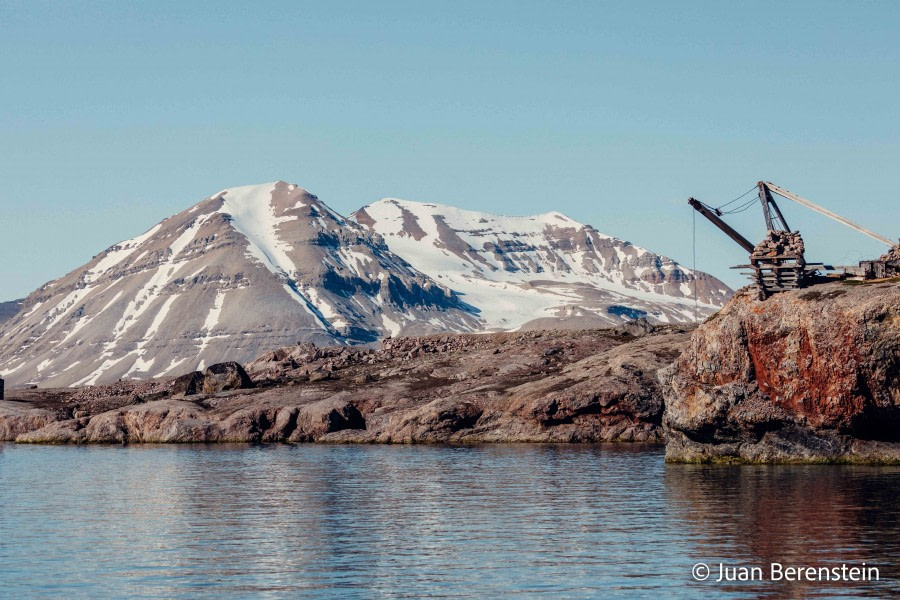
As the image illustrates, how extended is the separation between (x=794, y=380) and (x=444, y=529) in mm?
25888

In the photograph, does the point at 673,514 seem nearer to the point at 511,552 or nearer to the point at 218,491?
the point at 511,552

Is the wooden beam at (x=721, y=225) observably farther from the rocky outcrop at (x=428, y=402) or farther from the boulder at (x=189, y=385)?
the boulder at (x=189, y=385)

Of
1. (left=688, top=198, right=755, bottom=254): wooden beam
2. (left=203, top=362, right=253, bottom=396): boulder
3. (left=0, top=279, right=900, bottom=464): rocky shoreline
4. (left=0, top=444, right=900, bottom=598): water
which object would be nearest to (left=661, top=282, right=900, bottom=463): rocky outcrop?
(left=0, top=279, right=900, bottom=464): rocky shoreline

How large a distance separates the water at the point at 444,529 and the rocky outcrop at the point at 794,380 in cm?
200

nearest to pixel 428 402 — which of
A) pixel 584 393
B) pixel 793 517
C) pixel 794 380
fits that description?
pixel 584 393

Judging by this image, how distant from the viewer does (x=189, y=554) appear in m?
41.1

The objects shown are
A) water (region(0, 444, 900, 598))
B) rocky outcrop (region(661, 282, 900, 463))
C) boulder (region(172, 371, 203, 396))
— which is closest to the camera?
water (region(0, 444, 900, 598))

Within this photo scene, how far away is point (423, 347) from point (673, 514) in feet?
320

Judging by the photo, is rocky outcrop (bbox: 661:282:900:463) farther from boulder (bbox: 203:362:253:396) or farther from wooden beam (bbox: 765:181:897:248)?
boulder (bbox: 203:362:253:396)

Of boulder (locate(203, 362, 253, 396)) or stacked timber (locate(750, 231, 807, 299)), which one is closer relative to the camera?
stacked timber (locate(750, 231, 807, 299))

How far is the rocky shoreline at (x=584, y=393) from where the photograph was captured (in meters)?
62.6

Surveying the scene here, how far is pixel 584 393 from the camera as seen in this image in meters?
90.5

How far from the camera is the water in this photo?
3491 cm

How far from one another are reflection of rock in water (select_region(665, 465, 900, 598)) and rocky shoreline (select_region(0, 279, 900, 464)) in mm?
3045
